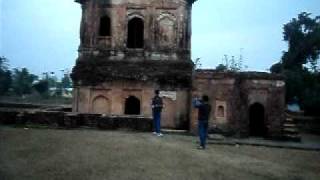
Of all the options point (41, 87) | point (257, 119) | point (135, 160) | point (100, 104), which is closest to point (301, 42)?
point (257, 119)

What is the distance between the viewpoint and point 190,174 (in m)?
7.58

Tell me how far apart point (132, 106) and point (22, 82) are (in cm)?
3594

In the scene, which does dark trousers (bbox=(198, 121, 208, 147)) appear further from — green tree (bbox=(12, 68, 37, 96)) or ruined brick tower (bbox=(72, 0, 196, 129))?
green tree (bbox=(12, 68, 37, 96))

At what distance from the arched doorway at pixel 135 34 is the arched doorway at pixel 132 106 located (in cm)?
275

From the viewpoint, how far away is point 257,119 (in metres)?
18.1

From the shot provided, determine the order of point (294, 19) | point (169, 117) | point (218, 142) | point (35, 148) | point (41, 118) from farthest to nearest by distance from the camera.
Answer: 1. point (294, 19)
2. point (169, 117)
3. point (41, 118)
4. point (218, 142)
5. point (35, 148)

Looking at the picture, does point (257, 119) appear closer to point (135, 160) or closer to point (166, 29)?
point (166, 29)

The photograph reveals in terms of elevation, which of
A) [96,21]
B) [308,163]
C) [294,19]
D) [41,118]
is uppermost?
[294,19]

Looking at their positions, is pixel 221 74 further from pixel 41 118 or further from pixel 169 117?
pixel 41 118

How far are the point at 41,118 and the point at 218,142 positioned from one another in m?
6.58

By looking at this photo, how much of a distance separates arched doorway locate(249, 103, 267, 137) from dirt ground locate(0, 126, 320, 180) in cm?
540

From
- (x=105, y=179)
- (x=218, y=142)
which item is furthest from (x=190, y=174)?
(x=218, y=142)

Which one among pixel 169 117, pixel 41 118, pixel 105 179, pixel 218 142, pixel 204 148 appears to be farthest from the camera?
pixel 169 117

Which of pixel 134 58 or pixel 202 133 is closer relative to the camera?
pixel 202 133
